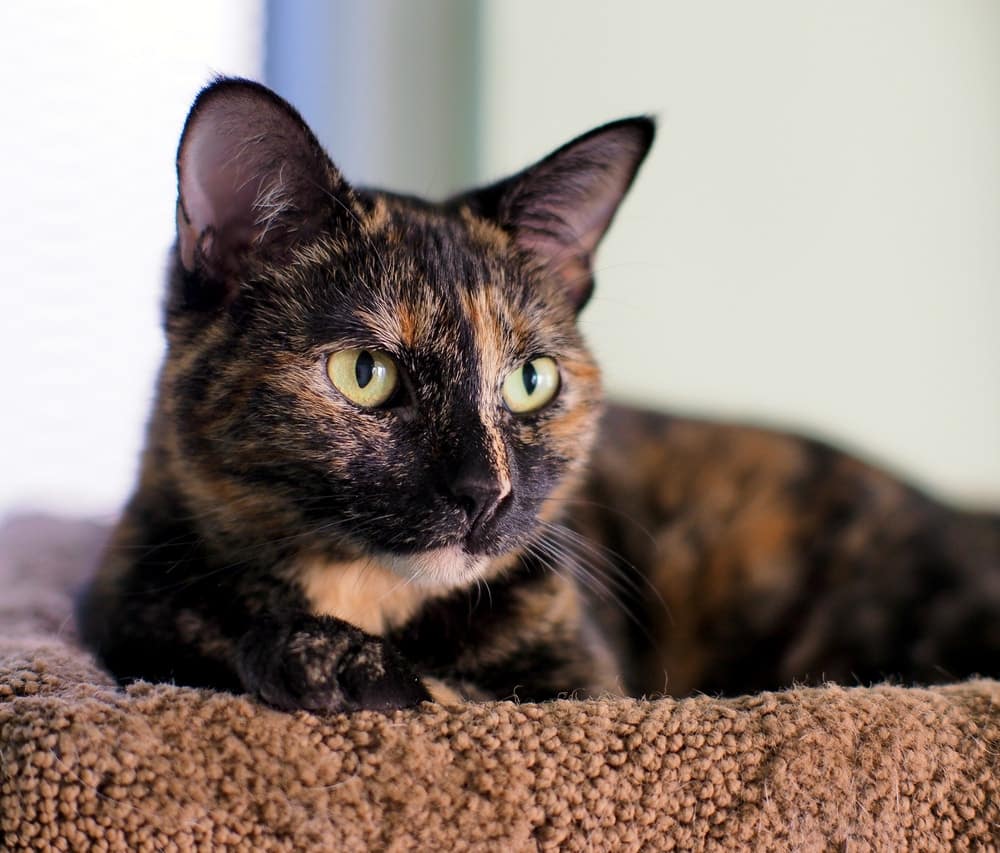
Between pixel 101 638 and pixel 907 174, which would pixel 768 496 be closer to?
pixel 907 174

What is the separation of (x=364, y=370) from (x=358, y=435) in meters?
0.08

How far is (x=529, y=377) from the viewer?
1130 mm

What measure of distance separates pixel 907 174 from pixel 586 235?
3.71 feet

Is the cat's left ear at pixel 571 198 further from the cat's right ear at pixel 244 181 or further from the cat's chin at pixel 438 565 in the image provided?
the cat's chin at pixel 438 565

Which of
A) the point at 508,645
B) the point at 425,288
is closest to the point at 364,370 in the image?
the point at 425,288

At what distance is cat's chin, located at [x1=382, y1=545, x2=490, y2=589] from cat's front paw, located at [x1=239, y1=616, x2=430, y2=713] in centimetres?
8

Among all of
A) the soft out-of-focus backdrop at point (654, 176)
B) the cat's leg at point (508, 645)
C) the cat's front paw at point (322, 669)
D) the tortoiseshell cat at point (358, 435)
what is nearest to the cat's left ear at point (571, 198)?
the tortoiseshell cat at point (358, 435)

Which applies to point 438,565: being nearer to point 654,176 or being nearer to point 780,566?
point 780,566

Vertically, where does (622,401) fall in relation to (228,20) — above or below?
below

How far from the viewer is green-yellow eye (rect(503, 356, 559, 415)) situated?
43.5 inches

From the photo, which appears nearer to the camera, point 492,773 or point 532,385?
point 492,773

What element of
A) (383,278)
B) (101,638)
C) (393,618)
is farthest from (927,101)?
(101,638)

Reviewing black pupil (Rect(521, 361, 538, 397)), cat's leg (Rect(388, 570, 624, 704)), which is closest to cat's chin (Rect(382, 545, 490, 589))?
cat's leg (Rect(388, 570, 624, 704))

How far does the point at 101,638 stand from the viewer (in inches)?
43.6
